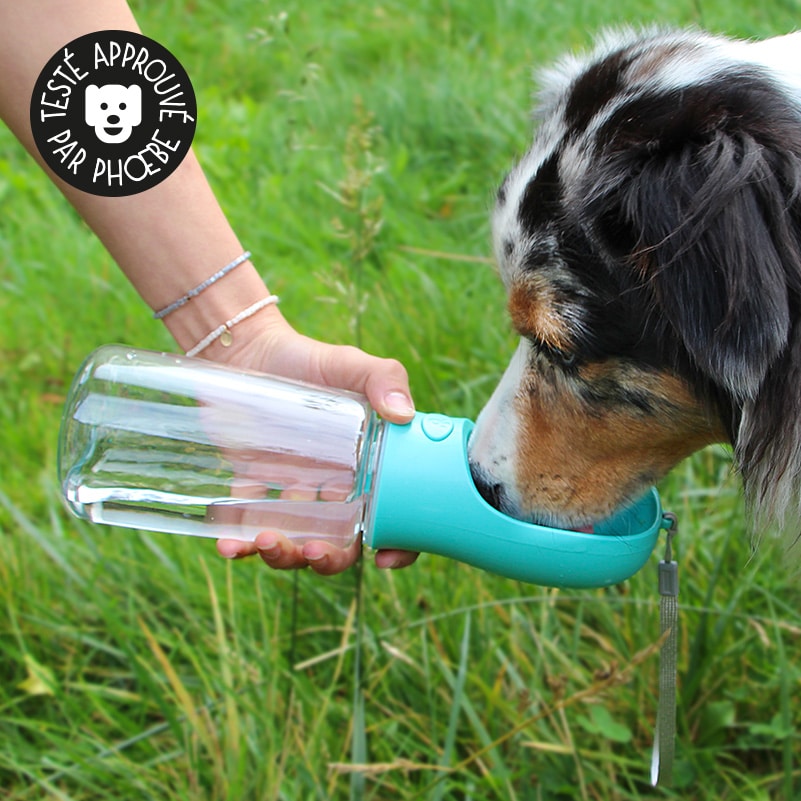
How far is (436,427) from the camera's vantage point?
5.60 feet

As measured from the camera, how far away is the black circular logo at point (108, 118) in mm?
1846

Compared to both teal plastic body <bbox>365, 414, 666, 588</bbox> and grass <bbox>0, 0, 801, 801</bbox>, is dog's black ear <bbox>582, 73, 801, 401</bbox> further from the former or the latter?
grass <bbox>0, 0, 801, 801</bbox>

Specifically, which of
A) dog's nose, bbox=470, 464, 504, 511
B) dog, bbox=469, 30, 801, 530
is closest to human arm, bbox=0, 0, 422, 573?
dog's nose, bbox=470, 464, 504, 511

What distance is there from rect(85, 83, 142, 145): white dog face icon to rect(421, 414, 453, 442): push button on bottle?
3.02 feet

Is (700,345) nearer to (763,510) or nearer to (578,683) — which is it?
(763,510)

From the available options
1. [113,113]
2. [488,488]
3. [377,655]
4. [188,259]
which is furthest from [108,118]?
[377,655]

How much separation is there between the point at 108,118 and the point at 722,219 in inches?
51.9

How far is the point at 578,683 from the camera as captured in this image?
2.16 m

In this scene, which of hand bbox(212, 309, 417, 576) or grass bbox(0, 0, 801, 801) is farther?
grass bbox(0, 0, 801, 801)

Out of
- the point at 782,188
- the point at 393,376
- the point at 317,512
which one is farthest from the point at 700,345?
the point at 317,512

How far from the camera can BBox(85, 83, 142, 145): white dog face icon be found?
2076 millimetres

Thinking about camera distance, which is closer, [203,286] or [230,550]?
[230,550]

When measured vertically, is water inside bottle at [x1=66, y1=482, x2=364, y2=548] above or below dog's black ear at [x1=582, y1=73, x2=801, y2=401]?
below

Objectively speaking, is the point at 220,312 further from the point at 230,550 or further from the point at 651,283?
the point at 651,283
